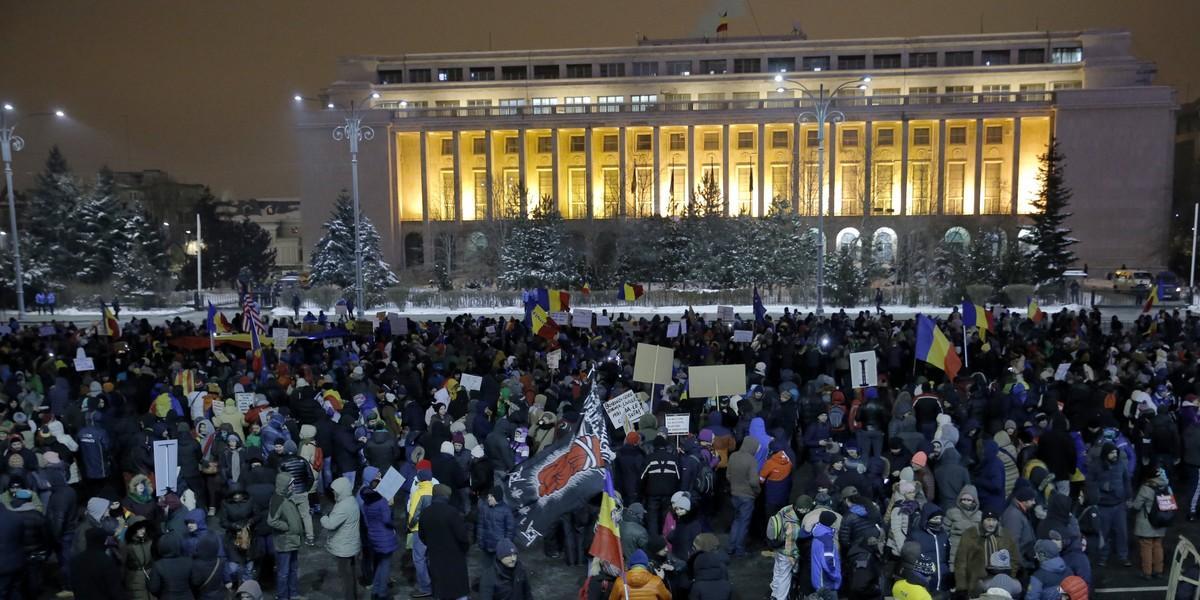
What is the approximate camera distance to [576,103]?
69.9m

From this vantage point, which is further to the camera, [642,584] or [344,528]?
[344,528]

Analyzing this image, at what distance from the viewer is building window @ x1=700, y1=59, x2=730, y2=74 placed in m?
70.6

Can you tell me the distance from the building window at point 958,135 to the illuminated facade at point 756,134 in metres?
0.18

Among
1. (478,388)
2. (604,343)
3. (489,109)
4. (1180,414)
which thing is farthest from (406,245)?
(1180,414)

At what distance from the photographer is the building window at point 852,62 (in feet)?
228

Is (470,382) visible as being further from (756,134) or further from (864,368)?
(756,134)

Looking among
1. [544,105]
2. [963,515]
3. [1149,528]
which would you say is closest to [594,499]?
[963,515]

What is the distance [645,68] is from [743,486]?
217 feet

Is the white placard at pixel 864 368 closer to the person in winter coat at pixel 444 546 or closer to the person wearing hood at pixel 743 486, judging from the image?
the person wearing hood at pixel 743 486

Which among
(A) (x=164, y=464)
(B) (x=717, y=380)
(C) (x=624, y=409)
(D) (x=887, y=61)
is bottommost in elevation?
(A) (x=164, y=464)

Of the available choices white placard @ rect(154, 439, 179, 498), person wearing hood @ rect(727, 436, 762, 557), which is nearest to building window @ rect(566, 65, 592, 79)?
person wearing hood @ rect(727, 436, 762, 557)

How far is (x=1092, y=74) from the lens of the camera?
214 ft

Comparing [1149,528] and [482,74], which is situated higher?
[482,74]

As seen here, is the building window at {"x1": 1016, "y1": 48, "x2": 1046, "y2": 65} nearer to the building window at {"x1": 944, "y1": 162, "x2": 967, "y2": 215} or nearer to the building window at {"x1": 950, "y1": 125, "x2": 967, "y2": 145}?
the building window at {"x1": 950, "y1": 125, "x2": 967, "y2": 145}
